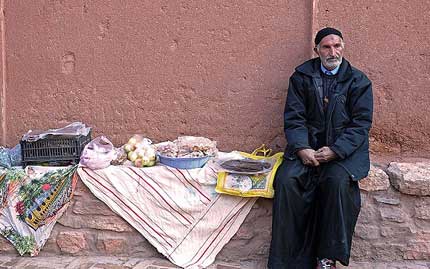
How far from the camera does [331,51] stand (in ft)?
13.1

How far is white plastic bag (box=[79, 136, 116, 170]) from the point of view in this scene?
4170mm

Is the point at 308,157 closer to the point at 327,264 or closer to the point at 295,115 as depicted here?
the point at 295,115

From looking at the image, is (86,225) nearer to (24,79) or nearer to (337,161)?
(24,79)

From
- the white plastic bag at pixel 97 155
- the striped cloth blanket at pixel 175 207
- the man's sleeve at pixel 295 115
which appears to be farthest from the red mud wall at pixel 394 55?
the white plastic bag at pixel 97 155

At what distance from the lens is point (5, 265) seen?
13.4ft

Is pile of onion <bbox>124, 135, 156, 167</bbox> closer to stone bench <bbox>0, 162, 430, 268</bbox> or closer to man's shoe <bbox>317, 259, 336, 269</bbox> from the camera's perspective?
stone bench <bbox>0, 162, 430, 268</bbox>

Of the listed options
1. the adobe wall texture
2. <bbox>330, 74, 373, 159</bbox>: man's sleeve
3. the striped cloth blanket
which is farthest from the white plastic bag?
Answer: <bbox>330, 74, 373, 159</bbox>: man's sleeve

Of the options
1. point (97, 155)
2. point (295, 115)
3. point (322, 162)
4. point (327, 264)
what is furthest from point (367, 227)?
point (97, 155)

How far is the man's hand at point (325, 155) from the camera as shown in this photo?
151 inches

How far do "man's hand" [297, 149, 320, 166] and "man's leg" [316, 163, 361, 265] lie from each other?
0.38 feet

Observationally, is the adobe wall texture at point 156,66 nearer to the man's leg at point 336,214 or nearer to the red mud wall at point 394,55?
the red mud wall at point 394,55

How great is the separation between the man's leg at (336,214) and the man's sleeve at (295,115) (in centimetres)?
33

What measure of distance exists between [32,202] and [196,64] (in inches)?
64.7

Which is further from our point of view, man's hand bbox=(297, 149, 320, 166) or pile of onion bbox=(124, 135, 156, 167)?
pile of onion bbox=(124, 135, 156, 167)
